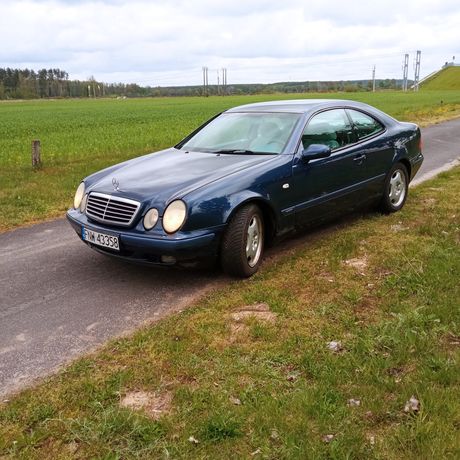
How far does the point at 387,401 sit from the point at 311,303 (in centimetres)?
137

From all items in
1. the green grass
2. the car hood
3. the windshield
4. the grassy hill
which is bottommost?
the green grass

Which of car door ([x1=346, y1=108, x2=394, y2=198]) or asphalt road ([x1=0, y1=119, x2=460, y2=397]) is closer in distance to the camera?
asphalt road ([x1=0, y1=119, x2=460, y2=397])

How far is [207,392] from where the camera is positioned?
9.62ft

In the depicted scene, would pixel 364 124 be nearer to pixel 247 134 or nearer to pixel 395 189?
pixel 395 189

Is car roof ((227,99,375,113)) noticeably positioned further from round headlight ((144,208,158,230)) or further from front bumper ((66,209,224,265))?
round headlight ((144,208,158,230))

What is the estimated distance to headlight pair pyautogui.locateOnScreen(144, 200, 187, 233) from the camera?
14.0 ft

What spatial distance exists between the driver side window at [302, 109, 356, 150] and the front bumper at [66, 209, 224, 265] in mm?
1581

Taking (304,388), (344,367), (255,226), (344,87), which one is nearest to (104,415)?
(304,388)

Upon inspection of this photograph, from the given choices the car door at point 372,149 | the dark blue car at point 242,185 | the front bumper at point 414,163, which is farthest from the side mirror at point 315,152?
the front bumper at point 414,163

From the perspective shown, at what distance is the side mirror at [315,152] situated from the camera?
5082 millimetres

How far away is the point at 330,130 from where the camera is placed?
18.8ft

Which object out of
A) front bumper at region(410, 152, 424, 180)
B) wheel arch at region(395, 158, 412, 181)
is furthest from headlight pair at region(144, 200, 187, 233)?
front bumper at region(410, 152, 424, 180)

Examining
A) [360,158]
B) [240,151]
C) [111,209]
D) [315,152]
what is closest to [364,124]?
[360,158]

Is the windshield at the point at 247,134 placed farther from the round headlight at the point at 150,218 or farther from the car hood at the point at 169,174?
the round headlight at the point at 150,218
